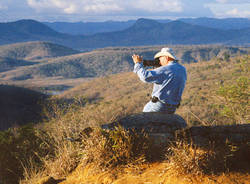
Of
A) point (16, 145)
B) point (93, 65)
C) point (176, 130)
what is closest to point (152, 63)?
point (176, 130)

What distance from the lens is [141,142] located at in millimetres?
3643

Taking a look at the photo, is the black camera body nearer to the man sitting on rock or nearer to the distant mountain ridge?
the man sitting on rock

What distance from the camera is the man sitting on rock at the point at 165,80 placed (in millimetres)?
4047

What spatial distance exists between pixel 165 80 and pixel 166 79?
0.9 inches

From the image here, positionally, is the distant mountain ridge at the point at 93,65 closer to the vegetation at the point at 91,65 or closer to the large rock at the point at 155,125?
the vegetation at the point at 91,65

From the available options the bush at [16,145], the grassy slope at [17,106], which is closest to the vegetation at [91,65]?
the grassy slope at [17,106]

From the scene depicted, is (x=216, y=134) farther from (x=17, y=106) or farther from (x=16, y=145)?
(x=17, y=106)

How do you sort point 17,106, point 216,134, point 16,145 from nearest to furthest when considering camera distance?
1. point 216,134
2. point 16,145
3. point 17,106

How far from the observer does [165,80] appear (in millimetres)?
4125

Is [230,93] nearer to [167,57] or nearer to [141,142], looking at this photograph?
[167,57]

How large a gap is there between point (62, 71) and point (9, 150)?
177m

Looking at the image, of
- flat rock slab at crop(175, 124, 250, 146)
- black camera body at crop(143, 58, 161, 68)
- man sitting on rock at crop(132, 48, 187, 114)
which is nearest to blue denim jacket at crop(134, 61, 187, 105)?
man sitting on rock at crop(132, 48, 187, 114)

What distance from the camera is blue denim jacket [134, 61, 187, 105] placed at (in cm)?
402

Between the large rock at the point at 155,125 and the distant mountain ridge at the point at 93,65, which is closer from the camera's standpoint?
the large rock at the point at 155,125
